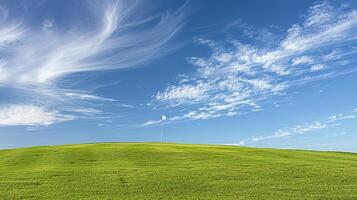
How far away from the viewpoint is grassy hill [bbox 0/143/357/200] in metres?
25.2

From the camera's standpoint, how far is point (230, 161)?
38.4m

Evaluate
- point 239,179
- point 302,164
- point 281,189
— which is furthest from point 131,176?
point 302,164

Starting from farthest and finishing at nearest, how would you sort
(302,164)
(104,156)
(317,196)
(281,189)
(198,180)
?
(104,156)
(302,164)
(198,180)
(281,189)
(317,196)

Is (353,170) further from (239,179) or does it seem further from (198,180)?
(198,180)

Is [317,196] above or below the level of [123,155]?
below

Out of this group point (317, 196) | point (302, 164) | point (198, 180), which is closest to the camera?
point (317, 196)

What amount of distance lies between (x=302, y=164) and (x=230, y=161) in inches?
251

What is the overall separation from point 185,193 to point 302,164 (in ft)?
52.2

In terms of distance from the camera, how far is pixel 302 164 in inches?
1468

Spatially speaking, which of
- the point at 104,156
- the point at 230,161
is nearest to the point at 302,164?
the point at 230,161

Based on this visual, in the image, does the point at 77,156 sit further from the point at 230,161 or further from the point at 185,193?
the point at 185,193

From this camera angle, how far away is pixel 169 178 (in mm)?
29219

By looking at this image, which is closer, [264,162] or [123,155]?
[264,162]

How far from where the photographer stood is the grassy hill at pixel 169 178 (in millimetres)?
25203
